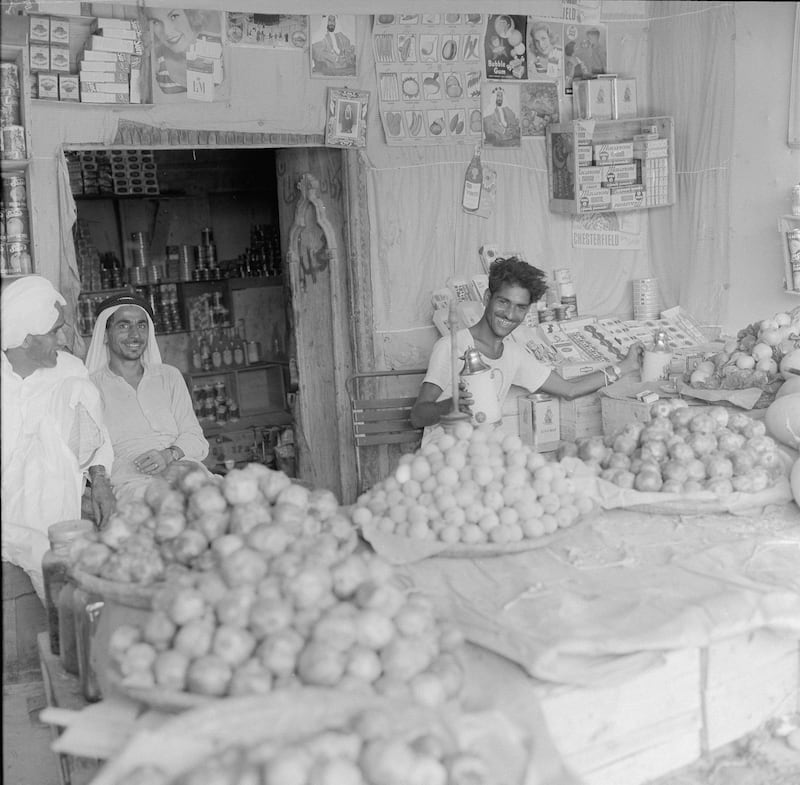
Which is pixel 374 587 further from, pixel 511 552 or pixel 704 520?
pixel 704 520

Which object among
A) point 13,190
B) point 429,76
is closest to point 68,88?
point 13,190

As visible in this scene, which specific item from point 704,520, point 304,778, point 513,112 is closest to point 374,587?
point 304,778

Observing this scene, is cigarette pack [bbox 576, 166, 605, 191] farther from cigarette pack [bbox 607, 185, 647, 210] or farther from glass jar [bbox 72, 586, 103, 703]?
glass jar [bbox 72, 586, 103, 703]

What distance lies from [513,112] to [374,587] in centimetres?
430

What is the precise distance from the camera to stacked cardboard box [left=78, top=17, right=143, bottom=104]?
440 centimetres

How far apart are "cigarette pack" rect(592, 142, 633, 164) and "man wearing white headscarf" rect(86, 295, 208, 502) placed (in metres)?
2.88

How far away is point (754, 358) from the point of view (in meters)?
4.29

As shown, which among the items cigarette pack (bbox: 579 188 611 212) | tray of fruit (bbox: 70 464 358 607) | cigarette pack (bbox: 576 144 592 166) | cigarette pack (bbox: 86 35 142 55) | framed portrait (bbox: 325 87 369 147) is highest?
cigarette pack (bbox: 86 35 142 55)

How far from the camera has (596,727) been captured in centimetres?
209

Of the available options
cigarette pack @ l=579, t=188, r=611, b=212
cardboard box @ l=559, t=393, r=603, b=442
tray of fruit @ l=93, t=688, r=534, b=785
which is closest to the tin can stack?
cigarette pack @ l=579, t=188, r=611, b=212

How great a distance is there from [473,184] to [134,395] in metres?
2.30

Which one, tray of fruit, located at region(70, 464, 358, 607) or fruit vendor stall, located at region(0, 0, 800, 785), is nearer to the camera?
fruit vendor stall, located at region(0, 0, 800, 785)

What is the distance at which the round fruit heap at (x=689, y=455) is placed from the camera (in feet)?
9.77

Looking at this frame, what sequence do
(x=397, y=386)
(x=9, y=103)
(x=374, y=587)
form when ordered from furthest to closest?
(x=397, y=386) → (x=9, y=103) → (x=374, y=587)
